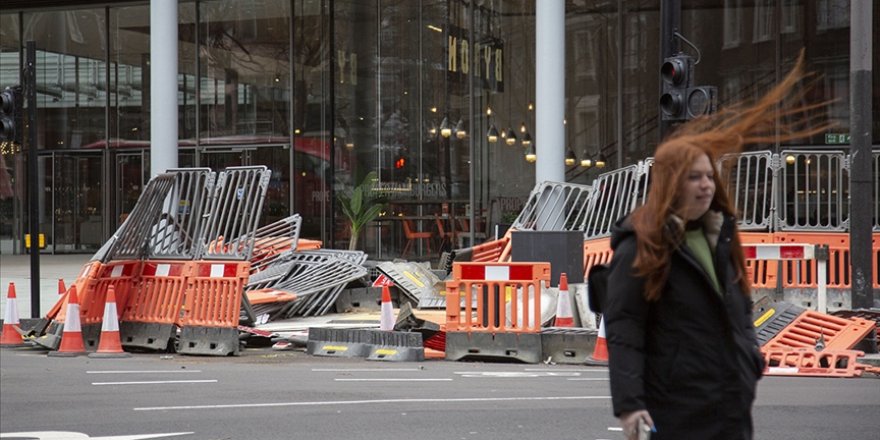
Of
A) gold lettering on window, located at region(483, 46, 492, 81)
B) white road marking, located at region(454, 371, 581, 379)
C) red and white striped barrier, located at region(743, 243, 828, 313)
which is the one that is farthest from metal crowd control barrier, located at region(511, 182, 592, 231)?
gold lettering on window, located at region(483, 46, 492, 81)

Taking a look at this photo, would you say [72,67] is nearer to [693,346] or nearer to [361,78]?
[361,78]

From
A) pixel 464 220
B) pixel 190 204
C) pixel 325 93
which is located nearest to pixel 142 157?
pixel 325 93

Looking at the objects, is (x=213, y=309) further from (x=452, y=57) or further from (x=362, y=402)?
(x=452, y=57)

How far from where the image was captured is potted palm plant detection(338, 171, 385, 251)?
1187 inches

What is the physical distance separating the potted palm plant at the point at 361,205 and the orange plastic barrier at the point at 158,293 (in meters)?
14.5

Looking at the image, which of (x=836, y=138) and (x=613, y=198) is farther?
(x=836, y=138)

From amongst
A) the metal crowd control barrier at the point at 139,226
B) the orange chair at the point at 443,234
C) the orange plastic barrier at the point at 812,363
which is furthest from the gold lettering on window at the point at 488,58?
the orange plastic barrier at the point at 812,363

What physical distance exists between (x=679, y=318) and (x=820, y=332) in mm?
9448

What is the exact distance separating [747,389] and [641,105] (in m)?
24.1

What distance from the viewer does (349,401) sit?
407 inches

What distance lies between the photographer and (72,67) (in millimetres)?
35844

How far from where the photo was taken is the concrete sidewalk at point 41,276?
21.1 meters

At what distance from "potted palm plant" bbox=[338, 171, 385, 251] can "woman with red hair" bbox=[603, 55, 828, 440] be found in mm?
25629

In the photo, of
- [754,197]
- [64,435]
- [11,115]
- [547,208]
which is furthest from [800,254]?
[11,115]
